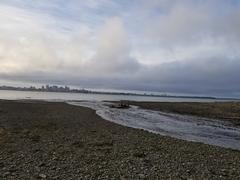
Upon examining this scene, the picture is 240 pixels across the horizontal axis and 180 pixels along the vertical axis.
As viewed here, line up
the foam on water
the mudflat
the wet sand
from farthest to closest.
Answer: the mudflat
the foam on water
the wet sand

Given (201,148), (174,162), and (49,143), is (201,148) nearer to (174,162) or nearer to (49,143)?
(174,162)

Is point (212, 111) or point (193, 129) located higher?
point (212, 111)

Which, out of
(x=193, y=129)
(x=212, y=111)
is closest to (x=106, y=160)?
(x=193, y=129)

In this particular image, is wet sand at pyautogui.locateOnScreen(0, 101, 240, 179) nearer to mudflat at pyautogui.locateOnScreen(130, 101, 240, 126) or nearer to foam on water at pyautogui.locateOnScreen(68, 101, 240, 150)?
foam on water at pyautogui.locateOnScreen(68, 101, 240, 150)

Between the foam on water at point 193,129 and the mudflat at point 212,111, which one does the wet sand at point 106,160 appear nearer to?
the foam on water at point 193,129

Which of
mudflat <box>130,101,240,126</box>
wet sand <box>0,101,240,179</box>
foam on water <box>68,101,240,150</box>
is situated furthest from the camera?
mudflat <box>130,101,240,126</box>

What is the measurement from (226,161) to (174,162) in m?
3.27

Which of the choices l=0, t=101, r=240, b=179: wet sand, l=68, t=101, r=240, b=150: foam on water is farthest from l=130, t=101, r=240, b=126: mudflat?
l=0, t=101, r=240, b=179: wet sand

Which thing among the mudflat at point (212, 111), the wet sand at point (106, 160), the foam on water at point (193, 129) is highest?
the wet sand at point (106, 160)

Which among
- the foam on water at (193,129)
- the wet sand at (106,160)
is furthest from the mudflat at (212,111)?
the wet sand at (106,160)

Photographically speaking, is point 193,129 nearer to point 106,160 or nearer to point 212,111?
point 106,160

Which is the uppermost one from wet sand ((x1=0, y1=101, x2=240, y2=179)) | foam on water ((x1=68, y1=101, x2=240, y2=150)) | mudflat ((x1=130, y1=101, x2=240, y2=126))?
wet sand ((x1=0, y1=101, x2=240, y2=179))

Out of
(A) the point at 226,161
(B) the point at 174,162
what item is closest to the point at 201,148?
(A) the point at 226,161

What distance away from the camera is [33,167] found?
12211mm
